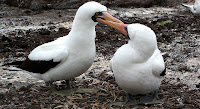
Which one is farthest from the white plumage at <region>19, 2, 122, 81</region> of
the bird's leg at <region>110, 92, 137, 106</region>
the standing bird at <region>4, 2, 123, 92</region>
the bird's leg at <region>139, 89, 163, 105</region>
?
the bird's leg at <region>139, 89, 163, 105</region>

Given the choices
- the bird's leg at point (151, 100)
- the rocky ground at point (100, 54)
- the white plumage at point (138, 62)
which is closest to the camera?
the white plumage at point (138, 62)

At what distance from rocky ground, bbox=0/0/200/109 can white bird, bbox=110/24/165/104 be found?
44cm

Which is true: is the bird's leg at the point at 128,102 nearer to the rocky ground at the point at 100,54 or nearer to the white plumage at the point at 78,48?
the rocky ground at the point at 100,54

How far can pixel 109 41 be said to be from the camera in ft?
25.4

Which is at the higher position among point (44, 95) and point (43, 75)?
point (43, 75)

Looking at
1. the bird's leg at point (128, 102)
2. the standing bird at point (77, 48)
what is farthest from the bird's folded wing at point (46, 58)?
the bird's leg at point (128, 102)

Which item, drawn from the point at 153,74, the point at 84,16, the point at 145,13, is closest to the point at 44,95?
the point at 84,16

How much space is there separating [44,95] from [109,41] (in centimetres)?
324

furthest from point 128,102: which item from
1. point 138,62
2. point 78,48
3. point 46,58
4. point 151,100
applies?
point 46,58

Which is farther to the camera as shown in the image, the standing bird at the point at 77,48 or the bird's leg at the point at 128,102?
the standing bird at the point at 77,48

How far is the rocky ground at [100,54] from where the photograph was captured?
4641mm

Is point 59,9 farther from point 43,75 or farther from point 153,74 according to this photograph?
point 153,74

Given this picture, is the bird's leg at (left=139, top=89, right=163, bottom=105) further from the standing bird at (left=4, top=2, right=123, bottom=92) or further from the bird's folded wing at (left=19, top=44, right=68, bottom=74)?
the bird's folded wing at (left=19, top=44, right=68, bottom=74)

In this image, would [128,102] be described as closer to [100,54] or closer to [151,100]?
[151,100]
